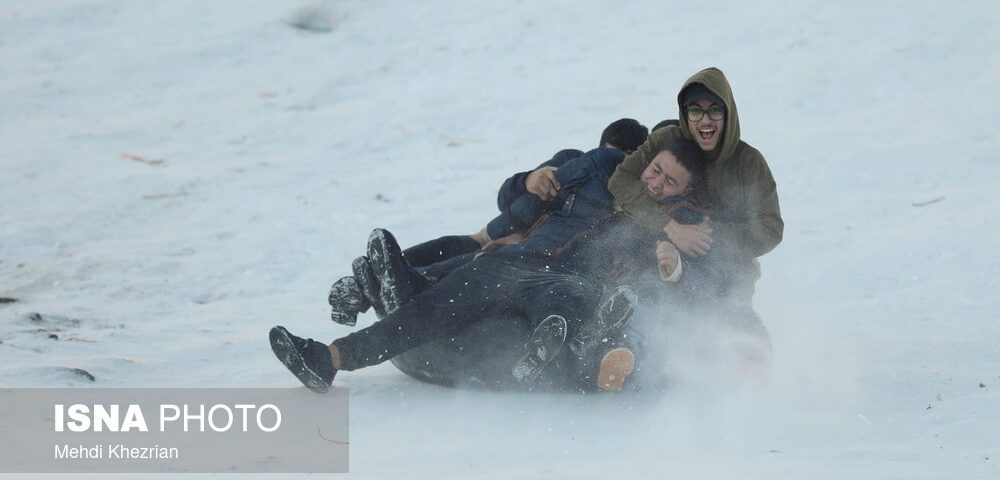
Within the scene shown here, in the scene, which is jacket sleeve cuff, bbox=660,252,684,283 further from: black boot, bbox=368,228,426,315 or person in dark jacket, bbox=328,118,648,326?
black boot, bbox=368,228,426,315

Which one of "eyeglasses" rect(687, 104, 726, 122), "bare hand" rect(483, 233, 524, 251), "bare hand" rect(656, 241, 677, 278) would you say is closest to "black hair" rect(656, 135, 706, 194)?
"eyeglasses" rect(687, 104, 726, 122)

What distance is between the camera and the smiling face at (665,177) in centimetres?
500

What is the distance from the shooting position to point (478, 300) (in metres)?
4.88

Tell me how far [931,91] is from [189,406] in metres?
6.41

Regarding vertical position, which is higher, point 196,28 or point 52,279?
point 196,28

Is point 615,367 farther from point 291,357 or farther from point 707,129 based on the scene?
point 291,357

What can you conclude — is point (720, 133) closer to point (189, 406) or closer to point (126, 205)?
point (189, 406)

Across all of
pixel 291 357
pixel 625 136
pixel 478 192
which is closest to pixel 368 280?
pixel 291 357

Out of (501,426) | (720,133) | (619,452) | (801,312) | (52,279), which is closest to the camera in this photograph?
(619,452)

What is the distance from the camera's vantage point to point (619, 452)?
13.6ft

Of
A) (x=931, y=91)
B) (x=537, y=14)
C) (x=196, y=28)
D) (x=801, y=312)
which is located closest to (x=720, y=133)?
(x=801, y=312)

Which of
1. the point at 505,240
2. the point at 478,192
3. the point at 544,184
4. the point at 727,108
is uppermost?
the point at 727,108

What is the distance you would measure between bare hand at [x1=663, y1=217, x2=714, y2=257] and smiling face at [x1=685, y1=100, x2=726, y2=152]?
308 millimetres

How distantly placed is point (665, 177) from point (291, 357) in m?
1.58
